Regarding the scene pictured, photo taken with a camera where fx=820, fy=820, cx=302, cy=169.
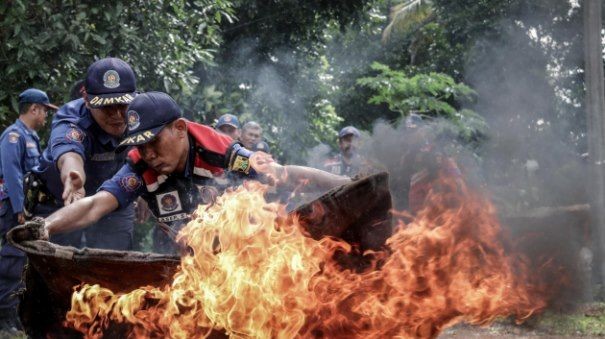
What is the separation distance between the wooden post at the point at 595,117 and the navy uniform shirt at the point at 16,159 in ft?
23.0

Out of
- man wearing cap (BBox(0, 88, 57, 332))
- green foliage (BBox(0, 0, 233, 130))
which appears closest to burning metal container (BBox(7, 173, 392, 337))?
man wearing cap (BBox(0, 88, 57, 332))

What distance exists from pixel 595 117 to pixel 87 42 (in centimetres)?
653

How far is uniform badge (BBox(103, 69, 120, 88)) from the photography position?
569 cm

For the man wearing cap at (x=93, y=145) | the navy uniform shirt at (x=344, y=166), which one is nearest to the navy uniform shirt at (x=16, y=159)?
the man wearing cap at (x=93, y=145)

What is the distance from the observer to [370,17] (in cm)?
1642

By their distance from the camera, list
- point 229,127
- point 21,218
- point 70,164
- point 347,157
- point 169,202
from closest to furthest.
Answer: point 169,202 < point 70,164 < point 21,218 < point 229,127 < point 347,157

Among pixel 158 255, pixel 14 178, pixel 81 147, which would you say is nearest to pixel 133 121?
pixel 158 255

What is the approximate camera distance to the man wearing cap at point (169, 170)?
456cm

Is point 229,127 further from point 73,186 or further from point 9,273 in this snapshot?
point 73,186

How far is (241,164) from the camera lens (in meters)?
4.69

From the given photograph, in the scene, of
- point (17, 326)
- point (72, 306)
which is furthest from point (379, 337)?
point (17, 326)

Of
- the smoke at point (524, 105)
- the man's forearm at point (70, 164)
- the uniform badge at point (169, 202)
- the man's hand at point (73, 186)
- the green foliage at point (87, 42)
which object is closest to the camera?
the uniform badge at point (169, 202)

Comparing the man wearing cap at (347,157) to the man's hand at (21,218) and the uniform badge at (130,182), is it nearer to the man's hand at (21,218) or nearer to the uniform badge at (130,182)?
the man's hand at (21,218)

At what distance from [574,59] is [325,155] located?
5.87 m
